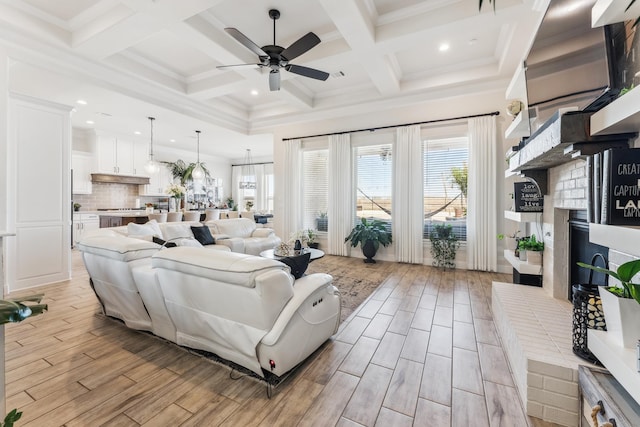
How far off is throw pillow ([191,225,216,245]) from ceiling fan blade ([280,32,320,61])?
3170 millimetres

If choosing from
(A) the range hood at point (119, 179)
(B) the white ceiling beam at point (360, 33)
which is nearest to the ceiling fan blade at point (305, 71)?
(B) the white ceiling beam at point (360, 33)

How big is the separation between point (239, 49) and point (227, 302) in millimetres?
3388

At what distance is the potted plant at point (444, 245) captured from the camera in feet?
15.6

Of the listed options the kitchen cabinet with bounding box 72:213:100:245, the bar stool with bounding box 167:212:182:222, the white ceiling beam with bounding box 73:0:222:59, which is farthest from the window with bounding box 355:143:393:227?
the kitchen cabinet with bounding box 72:213:100:245

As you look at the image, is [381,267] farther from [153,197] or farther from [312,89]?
[153,197]

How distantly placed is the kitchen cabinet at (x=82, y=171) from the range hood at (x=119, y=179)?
5.7 inches

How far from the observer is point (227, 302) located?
1686 millimetres

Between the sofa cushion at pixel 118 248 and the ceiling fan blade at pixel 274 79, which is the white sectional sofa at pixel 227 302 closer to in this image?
the sofa cushion at pixel 118 248

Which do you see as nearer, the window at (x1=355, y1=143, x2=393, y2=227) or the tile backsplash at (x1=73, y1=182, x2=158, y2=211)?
the window at (x1=355, y1=143, x2=393, y2=227)

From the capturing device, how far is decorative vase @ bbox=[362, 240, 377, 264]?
5.26m

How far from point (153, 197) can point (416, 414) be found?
9381 mm

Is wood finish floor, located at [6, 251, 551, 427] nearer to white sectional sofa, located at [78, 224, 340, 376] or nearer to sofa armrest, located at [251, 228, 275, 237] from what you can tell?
white sectional sofa, located at [78, 224, 340, 376]

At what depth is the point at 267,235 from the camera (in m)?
5.84

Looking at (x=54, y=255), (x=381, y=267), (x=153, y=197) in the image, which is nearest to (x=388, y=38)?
(x=381, y=267)
